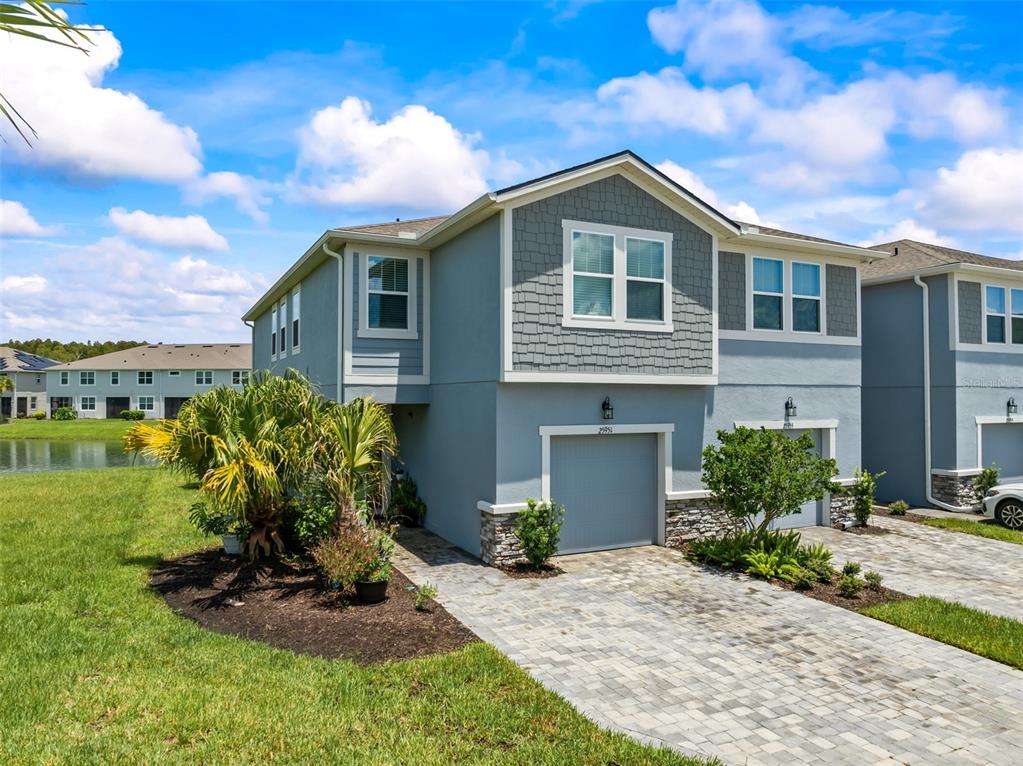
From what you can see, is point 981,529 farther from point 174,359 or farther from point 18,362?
point 18,362

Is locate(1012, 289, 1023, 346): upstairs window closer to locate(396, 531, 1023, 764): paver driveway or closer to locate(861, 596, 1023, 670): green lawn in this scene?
locate(861, 596, 1023, 670): green lawn

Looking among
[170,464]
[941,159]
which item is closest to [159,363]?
[170,464]

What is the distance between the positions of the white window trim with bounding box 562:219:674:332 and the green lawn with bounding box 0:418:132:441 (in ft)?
133

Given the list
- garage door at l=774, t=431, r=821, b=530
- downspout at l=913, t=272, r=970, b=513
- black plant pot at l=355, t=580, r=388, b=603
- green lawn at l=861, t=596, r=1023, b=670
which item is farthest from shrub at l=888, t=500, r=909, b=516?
black plant pot at l=355, t=580, r=388, b=603

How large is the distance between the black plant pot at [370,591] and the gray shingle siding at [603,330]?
3.72 metres

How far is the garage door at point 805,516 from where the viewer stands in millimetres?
13289

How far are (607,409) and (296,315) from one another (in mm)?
9140

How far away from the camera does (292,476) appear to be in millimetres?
9914

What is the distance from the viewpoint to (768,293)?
43.2 feet

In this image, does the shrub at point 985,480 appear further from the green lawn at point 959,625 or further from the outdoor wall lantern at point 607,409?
the outdoor wall lantern at point 607,409

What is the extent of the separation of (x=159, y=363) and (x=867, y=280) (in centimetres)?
5557

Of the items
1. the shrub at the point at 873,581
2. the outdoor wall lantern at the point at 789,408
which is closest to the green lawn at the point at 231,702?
the shrub at the point at 873,581

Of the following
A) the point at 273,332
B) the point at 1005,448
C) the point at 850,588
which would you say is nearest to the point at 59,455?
the point at 273,332

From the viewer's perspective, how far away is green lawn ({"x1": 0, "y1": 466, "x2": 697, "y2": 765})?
15.7 feet
